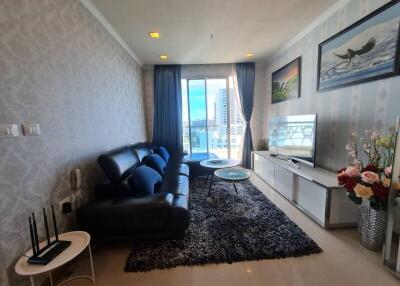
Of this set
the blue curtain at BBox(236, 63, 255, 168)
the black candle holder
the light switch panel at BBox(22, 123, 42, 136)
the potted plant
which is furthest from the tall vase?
the blue curtain at BBox(236, 63, 255, 168)

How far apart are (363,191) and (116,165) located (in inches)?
90.4

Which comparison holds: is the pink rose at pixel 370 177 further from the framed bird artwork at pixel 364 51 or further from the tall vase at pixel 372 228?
the framed bird artwork at pixel 364 51

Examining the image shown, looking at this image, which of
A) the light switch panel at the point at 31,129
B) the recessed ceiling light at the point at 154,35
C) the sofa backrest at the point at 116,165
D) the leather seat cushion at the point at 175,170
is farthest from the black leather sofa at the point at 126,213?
the recessed ceiling light at the point at 154,35

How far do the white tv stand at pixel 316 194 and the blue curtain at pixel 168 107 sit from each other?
8.08ft

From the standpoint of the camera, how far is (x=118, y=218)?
64.4 inches

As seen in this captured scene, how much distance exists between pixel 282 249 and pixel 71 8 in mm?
3028

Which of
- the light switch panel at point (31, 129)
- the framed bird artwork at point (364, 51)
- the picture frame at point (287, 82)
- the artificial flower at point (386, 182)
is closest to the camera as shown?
the light switch panel at point (31, 129)

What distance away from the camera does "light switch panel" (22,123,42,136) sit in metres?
1.27

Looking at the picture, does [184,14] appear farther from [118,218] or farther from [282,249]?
[282,249]

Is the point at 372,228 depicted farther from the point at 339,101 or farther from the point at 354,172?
the point at 339,101

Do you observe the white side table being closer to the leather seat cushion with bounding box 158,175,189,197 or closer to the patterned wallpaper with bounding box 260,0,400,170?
the leather seat cushion with bounding box 158,175,189,197

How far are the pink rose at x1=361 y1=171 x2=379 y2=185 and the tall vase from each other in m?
0.28

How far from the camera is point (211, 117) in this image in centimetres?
482

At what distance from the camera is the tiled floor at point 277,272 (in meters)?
1.39
